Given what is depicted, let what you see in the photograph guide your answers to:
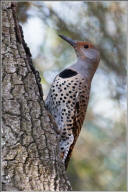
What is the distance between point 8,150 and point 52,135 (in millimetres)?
333

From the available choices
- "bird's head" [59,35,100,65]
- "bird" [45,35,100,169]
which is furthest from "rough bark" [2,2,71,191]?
"bird's head" [59,35,100,65]

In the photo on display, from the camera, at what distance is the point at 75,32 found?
454 cm

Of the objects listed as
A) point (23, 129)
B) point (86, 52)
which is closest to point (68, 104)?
point (86, 52)

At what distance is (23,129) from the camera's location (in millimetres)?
2367

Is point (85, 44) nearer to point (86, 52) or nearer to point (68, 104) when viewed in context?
point (86, 52)

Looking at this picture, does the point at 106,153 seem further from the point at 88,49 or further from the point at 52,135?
the point at 52,135

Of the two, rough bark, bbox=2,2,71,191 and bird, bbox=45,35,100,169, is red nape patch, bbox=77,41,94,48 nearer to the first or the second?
bird, bbox=45,35,100,169

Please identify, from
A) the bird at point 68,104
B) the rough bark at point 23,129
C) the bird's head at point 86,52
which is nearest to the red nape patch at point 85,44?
the bird's head at point 86,52

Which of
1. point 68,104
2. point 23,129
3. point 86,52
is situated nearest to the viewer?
point 23,129

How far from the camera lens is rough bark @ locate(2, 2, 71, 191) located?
7.38ft

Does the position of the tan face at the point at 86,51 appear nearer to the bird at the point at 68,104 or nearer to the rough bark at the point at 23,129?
the bird at the point at 68,104

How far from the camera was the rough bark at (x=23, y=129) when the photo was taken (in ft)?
7.38

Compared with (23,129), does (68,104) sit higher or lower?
lower

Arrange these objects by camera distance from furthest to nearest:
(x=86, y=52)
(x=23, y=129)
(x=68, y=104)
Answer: (x=86, y=52) → (x=68, y=104) → (x=23, y=129)
